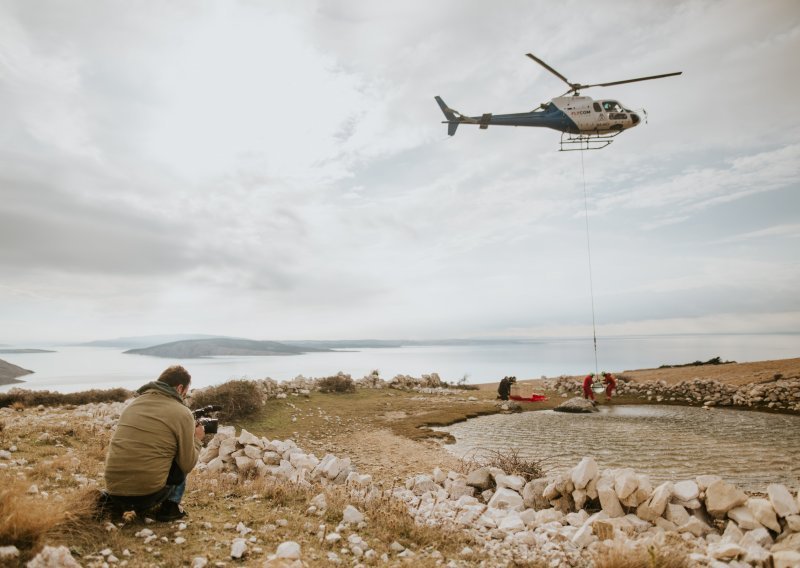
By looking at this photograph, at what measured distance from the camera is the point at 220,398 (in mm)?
14664

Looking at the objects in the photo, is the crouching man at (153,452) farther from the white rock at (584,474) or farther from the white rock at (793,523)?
the white rock at (793,523)

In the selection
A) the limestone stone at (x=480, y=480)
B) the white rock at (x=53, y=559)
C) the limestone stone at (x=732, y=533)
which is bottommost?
the limestone stone at (x=480, y=480)

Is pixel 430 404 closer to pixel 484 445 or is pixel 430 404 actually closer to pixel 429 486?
pixel 484 445

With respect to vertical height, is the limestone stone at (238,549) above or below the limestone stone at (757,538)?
above

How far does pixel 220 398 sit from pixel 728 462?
15.1 meters

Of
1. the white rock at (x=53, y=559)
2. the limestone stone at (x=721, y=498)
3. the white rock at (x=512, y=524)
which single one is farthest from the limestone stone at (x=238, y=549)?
the limestone stone at (x=721, y=498)

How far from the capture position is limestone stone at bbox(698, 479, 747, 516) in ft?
19.1

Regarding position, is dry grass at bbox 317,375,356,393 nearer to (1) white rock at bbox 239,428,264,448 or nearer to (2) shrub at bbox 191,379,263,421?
(2) shrub at bbox 191,379,263,421

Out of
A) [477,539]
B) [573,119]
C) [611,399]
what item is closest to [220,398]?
[477,539]

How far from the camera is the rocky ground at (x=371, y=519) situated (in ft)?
14.4

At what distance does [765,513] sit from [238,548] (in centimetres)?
682

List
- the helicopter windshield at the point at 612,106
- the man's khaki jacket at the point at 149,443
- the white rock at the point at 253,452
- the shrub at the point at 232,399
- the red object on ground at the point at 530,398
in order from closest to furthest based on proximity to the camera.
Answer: the man's khaki jacket at the point at 149,443 < the white rock at the point at 253,452 < the shrub at the point at 232,399 < the helicopter windshield at the point at 612,106 < the red object on ground at the point at 530,398

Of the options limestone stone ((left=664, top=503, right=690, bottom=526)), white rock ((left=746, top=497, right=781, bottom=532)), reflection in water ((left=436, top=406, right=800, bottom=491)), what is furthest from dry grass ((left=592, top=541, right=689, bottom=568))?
reflection in water ((left=436, top=406, right=800, bottom=491))

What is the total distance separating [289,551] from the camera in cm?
424
